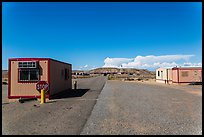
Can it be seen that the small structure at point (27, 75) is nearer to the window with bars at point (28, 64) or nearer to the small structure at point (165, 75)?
the window with bars at point (28, 64)

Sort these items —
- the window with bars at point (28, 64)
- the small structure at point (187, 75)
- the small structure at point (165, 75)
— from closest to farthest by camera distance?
1. the window with bars at point (28, 64)
2. the small structure at point (187, 75)
3. the small structure at point (165, 75)

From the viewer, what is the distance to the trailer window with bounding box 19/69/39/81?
14.8m

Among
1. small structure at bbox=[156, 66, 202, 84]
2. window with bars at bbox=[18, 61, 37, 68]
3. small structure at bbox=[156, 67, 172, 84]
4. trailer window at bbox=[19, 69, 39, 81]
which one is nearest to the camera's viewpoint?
window with bars at bbox=[18, 61, 37, 68]

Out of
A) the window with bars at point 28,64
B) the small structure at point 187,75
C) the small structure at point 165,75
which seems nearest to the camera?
the window with bars at point 28,64

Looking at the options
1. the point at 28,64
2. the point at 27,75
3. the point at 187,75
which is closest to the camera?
the point at 28,64

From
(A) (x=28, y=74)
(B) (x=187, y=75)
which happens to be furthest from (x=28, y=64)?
(B) (x=187, y=75)

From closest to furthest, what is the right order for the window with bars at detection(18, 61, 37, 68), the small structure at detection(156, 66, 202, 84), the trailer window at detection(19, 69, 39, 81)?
the window with bars at detection(18, 61, 37, 68) < the trailer window at detection(19, 69, 39, 81) < the small structure at detection(156, 66, 202, 84)

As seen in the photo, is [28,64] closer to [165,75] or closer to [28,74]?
[28,74]

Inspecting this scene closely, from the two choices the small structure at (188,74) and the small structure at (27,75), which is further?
the small structure at (188,74)

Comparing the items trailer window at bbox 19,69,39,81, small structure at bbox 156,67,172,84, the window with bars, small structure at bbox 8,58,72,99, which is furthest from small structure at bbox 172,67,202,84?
the window with bars

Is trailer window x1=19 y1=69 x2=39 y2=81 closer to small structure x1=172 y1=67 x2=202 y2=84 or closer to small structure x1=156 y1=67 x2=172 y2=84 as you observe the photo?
small structure x1=172 y1=67 x2=202 y2=84

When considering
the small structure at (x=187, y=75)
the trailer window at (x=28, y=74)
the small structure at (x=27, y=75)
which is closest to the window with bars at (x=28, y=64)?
the small structure at (x=27, y=75)

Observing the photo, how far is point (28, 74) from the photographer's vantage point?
1485cm

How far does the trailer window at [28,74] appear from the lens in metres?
14.8
